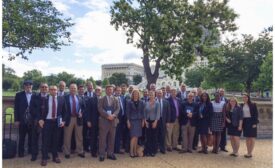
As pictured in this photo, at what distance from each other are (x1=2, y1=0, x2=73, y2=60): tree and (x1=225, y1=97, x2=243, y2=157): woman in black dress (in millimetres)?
10276

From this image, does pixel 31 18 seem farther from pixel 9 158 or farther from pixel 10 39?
pixel 9 158

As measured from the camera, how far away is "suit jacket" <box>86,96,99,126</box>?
8758 mm

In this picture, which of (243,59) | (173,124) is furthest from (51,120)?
(243,59)

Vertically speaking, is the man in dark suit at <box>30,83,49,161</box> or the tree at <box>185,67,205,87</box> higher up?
the tree at <box>185,67,205,87</box>

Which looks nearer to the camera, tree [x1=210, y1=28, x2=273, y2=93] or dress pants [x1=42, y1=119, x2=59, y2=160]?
dress pants [x1=42, y1=119, x2=59, y2=160]

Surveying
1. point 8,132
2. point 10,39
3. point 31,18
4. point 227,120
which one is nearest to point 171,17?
point 31,18

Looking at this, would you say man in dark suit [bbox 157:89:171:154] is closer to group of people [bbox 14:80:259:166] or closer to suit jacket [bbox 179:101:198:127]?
group of people [bbox 14:80:259:166]

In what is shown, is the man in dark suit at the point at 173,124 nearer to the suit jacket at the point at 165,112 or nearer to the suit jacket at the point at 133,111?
the suit jacket at the point at 165,112

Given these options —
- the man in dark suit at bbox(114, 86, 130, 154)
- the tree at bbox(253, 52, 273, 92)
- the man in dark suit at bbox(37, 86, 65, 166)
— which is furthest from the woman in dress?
the tree at bbox(253, 52, 273, 92)

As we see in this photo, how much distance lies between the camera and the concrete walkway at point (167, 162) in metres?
7.79

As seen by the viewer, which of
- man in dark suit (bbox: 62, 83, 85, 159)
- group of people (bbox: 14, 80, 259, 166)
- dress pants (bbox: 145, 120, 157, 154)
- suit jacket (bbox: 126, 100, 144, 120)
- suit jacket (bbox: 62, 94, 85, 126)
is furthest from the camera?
dress pants (bbox: 145, 120, 157, 154)

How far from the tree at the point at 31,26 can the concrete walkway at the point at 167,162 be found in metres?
8.71

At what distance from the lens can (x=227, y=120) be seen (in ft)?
31.3

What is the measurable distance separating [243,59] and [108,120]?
110 ft
